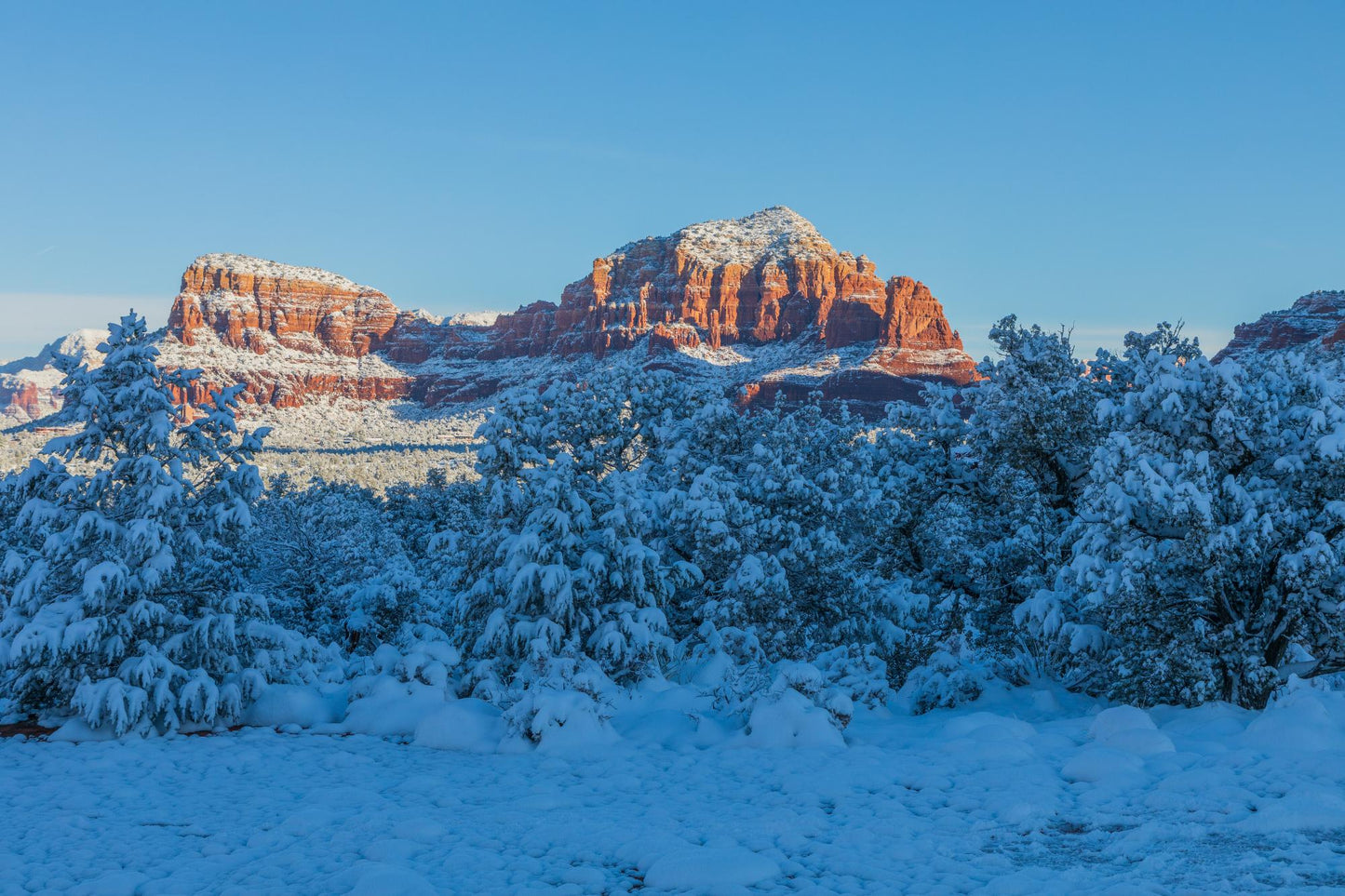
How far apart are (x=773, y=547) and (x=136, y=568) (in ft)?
35.9

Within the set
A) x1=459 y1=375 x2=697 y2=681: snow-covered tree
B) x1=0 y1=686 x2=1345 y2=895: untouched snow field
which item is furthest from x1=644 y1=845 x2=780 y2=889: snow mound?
x1=459 y1=375 x2=697 y2=681: snow-covered tree

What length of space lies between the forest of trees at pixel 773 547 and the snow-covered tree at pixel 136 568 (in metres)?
0.04

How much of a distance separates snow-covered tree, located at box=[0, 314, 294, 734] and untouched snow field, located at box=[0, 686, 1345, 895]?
841 millimetres

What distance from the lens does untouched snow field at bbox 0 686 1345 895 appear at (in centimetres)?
628

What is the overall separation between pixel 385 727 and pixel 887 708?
709cm

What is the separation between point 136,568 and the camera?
1148 centimetres

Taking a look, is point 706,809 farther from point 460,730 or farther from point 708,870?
point 460,730

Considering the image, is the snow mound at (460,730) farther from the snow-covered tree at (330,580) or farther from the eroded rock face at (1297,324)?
the eroded rock face at (1297,324)

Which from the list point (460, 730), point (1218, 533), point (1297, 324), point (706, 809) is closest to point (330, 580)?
point (460, 730)

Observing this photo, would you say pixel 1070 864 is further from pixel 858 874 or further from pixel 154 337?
pixel 154 337

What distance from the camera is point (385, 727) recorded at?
11516 mm

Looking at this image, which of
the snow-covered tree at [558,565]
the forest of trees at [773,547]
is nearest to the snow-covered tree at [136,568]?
the forest of trees at [773,547]

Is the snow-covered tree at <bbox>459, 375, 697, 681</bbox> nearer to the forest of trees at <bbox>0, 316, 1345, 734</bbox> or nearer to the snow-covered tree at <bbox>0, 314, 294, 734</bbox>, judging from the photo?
the forest of trees at <bbox>0, 316, 1345, 734</bbox>

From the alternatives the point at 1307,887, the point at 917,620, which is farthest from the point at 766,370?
the point at 1307,887
